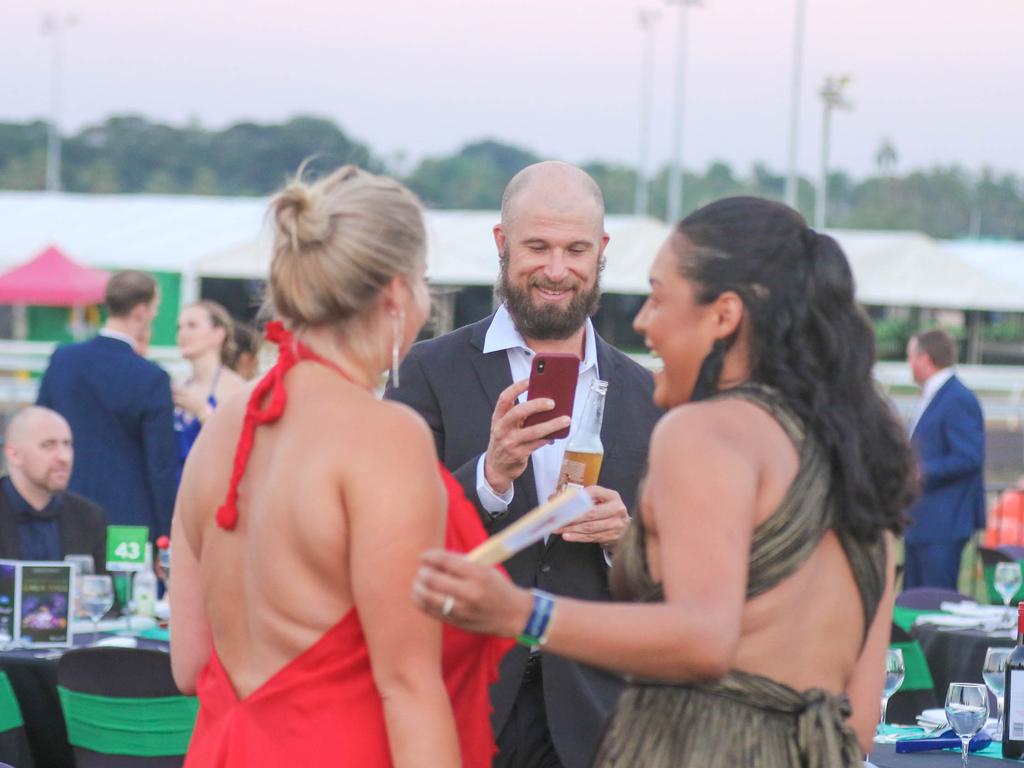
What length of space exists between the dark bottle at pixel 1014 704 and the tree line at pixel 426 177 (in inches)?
2797

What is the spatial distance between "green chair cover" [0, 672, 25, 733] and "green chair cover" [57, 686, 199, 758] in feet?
1.14

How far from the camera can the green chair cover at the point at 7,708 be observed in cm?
482

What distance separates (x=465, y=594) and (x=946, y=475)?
8.61 metres

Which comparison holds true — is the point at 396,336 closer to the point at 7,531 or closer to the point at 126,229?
the point at 7,531

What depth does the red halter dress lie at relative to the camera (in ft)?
7.23

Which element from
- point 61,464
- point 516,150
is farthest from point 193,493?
point 516,150

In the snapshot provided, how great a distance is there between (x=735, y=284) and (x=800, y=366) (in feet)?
0.51

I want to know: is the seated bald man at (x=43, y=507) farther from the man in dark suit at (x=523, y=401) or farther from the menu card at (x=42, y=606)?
the man in dark suit at (x=523, y=401)

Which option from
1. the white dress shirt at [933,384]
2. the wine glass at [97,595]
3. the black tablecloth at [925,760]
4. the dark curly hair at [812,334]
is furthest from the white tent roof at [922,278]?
the dark curly hair at [812,334]

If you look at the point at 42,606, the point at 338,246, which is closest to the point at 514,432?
the point at 338,246

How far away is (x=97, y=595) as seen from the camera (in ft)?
18.7

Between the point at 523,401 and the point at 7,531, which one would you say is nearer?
the point at 523,401

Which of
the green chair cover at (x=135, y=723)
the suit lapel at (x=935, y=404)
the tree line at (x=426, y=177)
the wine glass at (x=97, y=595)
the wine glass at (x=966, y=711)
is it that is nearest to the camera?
the wine glass at (x=966, y=711)

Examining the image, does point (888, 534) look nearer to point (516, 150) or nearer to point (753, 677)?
point (753, 677)
